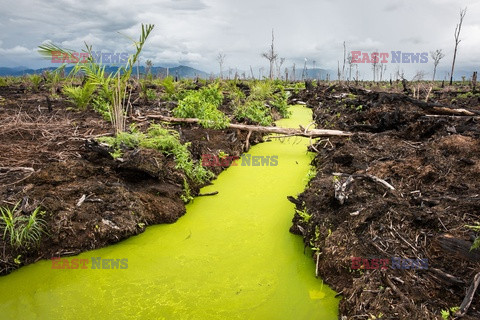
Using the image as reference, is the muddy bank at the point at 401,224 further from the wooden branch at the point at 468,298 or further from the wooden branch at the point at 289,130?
the wooden branch at the point at 289,130

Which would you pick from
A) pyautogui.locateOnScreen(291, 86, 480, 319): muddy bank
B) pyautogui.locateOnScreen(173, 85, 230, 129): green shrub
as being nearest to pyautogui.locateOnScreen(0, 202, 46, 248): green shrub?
pyautogui.locateOnScreen(291, 86, 480, 319): muddy bank

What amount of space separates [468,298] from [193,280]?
6.39ft

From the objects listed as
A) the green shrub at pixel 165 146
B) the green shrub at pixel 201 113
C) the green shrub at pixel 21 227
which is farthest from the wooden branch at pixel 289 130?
the green shrub at pixel 21 227

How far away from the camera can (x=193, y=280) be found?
2660 millimetres

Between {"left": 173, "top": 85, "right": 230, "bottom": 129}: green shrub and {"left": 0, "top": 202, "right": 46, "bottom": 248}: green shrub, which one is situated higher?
{"left": 173, "top": 85, "right": 230, "bottom": 129}: green shrub

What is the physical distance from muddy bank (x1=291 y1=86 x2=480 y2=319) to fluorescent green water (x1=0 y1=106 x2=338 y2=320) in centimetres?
28

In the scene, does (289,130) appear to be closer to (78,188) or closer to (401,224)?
(401,224)

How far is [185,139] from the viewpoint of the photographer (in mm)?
5535

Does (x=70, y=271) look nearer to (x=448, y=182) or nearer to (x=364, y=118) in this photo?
(x=448, y=182)

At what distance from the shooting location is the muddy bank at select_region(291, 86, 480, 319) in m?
2.01

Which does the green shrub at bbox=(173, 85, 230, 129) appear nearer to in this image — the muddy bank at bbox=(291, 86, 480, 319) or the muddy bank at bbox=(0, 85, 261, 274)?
the muddy bank at bbox=(0, 85, 261, 274)

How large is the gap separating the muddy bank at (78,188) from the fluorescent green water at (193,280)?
15cm

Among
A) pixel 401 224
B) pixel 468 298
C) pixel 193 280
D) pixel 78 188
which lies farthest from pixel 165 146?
pixel 468 298

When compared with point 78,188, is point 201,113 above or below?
above
